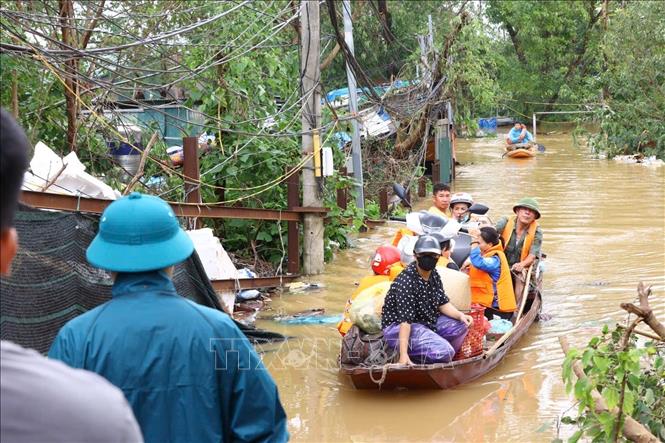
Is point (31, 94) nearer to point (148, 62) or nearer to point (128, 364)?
point (148, 62)

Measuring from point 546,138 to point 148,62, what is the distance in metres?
26.0

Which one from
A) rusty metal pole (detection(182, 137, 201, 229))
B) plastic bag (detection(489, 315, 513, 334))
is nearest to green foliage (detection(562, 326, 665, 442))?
plastic bag (detection(489, 315, 513, 334))

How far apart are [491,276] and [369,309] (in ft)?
6.87

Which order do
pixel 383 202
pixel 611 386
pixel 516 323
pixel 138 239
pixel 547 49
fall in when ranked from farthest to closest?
pixel 547 49
pixel 383 202
pixel 516 323
pixel 611 386
pixel 138 239

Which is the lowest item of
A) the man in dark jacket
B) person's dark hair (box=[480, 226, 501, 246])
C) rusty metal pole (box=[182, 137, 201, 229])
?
person's dark hair (box=[480, 226, 501, 246])

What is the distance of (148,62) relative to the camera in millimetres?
16109

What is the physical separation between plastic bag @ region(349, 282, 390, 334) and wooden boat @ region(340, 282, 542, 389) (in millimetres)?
388

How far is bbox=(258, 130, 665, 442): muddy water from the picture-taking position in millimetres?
7922

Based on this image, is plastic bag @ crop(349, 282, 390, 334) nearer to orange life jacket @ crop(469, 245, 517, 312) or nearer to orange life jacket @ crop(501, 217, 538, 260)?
orange life jacket @ crop(469, 245, 517, 312)

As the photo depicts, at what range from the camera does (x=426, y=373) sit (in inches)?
313

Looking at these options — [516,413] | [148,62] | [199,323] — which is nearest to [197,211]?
[516,413]

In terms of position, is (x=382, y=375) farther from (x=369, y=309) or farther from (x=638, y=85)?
(x=638, y=85)

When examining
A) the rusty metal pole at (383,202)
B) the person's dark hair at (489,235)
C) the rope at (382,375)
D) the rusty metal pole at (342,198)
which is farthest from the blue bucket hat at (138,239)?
the rusty metal pole at (383,202)

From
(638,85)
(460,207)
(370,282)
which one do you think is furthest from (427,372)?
(638,85)
